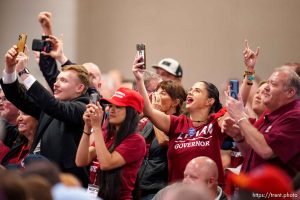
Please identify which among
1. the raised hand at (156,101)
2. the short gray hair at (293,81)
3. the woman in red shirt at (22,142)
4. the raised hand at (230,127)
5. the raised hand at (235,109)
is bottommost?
the woman in red shirt at (22,142)

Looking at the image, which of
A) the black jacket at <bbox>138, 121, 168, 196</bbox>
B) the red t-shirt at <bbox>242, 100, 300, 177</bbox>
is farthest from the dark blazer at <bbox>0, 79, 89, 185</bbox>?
the red t-shirt at <bbox>242, 100, 300, 177</bbox>

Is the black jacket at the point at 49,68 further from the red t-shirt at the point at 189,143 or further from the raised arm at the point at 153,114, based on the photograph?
the red t-shirt at the point at 189,143

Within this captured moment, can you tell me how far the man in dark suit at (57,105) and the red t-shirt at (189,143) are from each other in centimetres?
58

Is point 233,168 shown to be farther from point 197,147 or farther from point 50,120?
point 50,120

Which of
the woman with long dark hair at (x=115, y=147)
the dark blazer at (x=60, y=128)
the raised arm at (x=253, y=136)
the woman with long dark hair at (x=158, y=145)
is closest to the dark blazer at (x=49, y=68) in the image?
the dark blazer at (x=60, y=128)

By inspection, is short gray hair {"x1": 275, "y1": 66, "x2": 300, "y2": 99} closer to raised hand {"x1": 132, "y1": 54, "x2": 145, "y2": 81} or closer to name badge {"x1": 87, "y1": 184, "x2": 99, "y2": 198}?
raised hand {"x1": 132, "y1": 54, "x2": 145, "y2": 81}

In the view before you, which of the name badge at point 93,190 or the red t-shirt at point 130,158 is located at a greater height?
the red t-shirt at point 130,158

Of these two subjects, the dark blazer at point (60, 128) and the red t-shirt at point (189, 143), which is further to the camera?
the dark blazer at point (60, 128)

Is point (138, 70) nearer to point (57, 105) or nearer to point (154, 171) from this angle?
point (57, 105)

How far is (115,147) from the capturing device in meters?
4.78

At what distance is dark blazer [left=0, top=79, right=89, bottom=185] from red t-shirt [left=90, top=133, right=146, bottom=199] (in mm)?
449

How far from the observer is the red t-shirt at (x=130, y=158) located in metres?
4.71

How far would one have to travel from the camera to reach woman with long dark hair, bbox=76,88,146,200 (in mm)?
4668

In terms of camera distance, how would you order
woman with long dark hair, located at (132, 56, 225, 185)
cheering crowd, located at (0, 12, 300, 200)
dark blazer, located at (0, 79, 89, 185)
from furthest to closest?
dark blazer, located at (0, 79, 89, 185) < woman with long dark hair, located at (132, 56, 225, 185) < cheering crowd, located at (0, 12, 300, 200)
